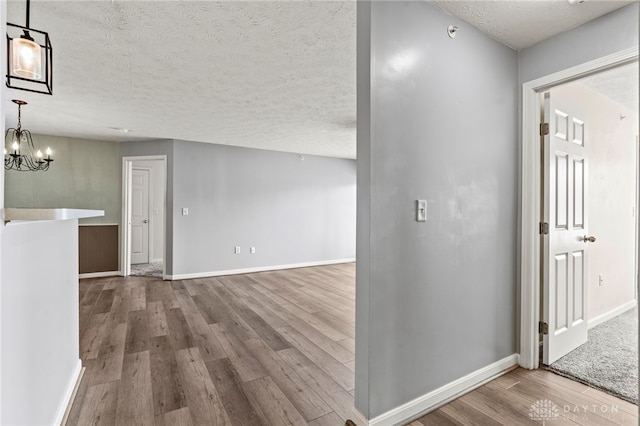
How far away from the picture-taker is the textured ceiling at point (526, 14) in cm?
183

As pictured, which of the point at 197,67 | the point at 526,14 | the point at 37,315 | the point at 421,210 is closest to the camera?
the point at 37,315

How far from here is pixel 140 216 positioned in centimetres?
694

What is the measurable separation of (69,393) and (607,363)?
371cm

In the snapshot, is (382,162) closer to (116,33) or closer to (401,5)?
(401,5)

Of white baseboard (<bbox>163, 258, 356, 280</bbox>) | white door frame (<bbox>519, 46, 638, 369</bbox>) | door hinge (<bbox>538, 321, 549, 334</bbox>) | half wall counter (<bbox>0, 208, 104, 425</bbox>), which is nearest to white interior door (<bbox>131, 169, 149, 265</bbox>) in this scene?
white baseboard (<bbox>163, 258, 356, 280</bbox>)

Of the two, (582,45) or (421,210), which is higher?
(582,45)

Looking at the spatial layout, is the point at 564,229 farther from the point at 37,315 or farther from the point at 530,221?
the point at 37,315

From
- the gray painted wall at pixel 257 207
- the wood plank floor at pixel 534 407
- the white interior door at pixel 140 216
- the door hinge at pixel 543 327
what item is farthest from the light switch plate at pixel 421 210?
the white interior door at pixel 140 216

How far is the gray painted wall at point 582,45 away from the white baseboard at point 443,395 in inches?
83.0

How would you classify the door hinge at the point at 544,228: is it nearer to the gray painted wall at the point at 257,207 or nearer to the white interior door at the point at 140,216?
the gray painted wall at the point at 257,207

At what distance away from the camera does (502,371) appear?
2.21 metres

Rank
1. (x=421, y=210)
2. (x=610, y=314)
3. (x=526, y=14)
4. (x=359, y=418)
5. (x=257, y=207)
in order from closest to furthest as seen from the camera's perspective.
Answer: (x=359, y=418) < (x=421, y=210) < (x=526, y=14) < (x=610, y=314) < (x=257, y=207)

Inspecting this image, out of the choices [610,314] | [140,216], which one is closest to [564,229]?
[610,314]

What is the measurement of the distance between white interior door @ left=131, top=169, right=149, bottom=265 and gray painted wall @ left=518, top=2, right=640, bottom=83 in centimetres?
717
